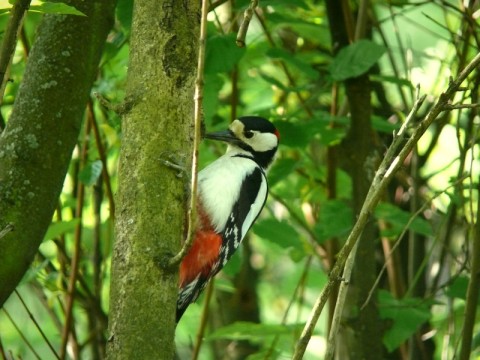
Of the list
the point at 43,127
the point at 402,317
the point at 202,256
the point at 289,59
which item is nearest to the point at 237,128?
the point at 289,59

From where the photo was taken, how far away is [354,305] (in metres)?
3.42

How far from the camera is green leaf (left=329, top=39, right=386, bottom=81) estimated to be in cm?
301

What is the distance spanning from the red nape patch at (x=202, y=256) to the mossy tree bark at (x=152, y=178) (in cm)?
104

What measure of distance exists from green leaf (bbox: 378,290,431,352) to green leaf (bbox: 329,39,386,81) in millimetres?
912

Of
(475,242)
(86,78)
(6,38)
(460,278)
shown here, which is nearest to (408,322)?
(460,278)

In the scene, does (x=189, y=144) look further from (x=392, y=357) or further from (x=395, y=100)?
(x=395, y=100)

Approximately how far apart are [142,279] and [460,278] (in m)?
1.63

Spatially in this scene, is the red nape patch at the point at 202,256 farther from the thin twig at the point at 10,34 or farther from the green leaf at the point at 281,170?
the thin twig at the point at 10,34

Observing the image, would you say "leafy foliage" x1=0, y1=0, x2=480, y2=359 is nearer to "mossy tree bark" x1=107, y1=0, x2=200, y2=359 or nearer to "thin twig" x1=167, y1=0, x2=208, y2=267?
"mossy tree bark" x1=107, y1=0, x2=200, y2=359

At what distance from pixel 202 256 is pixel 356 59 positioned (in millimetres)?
961

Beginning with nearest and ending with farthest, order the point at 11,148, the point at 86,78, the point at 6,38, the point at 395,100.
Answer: the point at 6,38 < the point at 11,148 < the point at 86,78 < the point at 395,100

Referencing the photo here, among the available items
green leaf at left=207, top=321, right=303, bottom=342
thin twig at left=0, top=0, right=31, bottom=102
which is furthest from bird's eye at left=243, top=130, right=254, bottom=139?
thin twig at left=0, top=0, right=31, bottom=102

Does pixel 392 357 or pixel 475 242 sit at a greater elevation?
pixel 475 242

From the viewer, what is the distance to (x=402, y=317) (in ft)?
10.2
